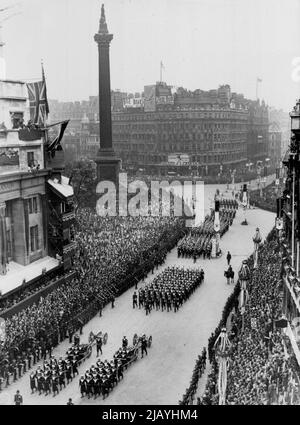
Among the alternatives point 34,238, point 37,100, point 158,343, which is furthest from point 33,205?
point 158,343

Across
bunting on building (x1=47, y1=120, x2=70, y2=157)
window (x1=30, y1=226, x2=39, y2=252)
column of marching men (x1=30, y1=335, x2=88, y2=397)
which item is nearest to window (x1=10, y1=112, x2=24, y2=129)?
bunting on building (x1=47, y1=120, x2=70, y2=157)

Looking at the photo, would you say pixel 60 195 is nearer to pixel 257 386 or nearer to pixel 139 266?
pixel 139 266

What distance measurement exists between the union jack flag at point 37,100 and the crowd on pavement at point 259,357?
1657 centimetres

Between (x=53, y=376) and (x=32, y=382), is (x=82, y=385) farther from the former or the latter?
(x=32, y=382)

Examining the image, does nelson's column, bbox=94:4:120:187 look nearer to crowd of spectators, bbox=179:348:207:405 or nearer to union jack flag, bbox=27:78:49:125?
union jack flag, bbox=27:78:49:125

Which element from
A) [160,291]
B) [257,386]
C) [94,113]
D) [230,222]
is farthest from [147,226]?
[94,113]

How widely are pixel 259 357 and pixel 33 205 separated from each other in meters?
18.6

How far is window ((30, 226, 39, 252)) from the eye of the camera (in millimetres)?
33531

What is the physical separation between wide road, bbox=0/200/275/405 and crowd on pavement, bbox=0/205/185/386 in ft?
2.47

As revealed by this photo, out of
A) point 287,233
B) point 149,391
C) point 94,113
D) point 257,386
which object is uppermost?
point 94,113

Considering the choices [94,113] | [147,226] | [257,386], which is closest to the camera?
[257,386]

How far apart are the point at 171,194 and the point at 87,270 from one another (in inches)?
1159

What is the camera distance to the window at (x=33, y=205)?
33.3m

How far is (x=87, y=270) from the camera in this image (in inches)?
1389
